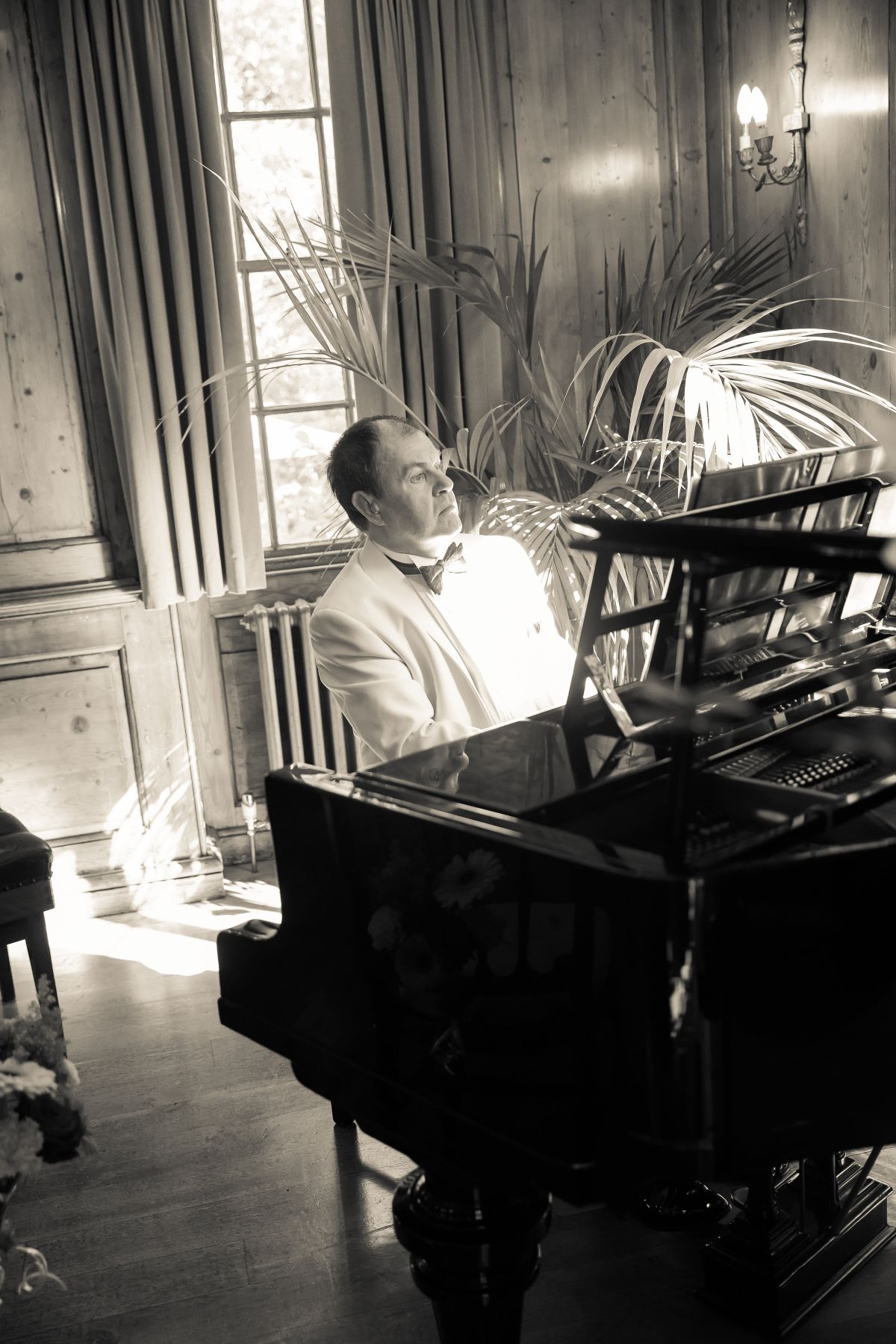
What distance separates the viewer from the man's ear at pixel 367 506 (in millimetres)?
2496

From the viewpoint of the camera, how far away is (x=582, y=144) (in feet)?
13.0

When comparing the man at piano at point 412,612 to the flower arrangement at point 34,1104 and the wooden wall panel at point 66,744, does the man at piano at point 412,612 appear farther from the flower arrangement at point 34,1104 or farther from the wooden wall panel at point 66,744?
the wooden wall panel at point 66,744

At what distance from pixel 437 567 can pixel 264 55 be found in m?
2.19

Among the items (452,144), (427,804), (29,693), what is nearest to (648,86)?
(452,144)

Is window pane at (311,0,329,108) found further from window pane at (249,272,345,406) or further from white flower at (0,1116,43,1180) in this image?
white flower at (0,1116,43,1180)

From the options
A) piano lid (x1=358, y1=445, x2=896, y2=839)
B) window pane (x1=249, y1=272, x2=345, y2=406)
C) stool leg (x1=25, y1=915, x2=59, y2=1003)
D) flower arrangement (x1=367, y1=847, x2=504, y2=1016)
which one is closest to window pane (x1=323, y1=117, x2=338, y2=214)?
window pane (x1=249, y1=272, x2=345, y2=406)

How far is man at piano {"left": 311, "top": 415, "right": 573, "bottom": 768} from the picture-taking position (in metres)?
2.39

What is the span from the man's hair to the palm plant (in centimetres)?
52

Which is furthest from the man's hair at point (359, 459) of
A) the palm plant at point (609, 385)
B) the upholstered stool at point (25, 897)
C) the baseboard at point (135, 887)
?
the baseboard at point (135, 887)

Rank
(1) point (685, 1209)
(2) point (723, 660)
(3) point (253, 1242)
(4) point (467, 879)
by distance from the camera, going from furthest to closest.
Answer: (3) point (253, 1242)
(1) point (685, 1209)
(2) point (723, 660)
(4) point (467, 879)

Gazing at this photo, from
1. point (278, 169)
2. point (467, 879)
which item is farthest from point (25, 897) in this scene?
point (278, 169)

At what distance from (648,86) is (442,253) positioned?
0.93 metres

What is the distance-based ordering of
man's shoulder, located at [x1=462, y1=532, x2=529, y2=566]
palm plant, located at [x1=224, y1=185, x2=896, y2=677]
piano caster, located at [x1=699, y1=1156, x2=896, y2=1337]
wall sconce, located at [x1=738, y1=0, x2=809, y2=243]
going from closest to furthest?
piano caster, located at [x1=699, y1=1156, x2=896, y2=1337], man's shoulder, located at [x1=462, y1=532, x2=529, y2=566], palm plant, located at [x1=224, y1=185, x2=896, y2=677], wall sconce, located at [x1=738, y1=0, x2=809, y2=243]

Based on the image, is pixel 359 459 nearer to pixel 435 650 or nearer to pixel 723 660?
pixel 435 650
